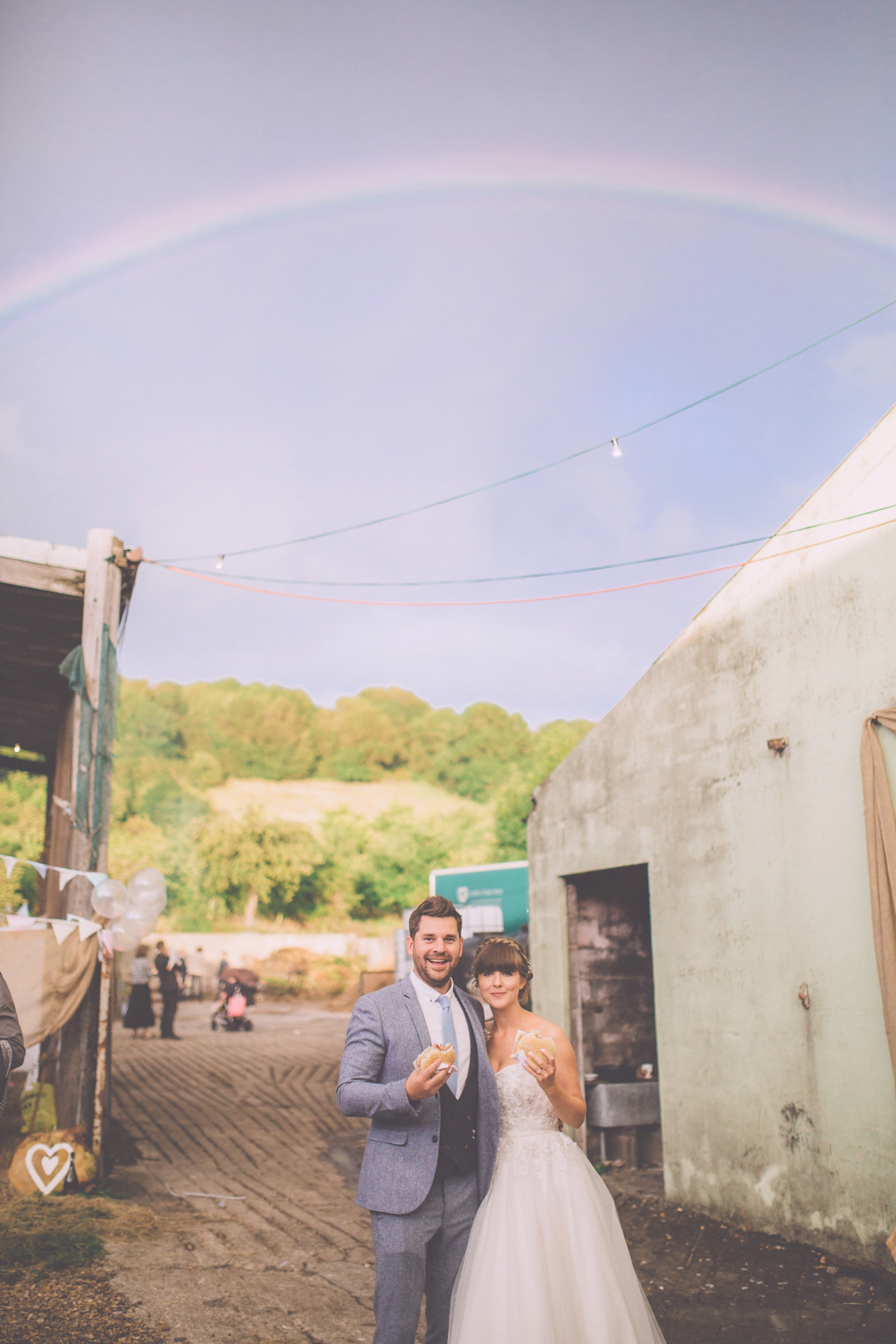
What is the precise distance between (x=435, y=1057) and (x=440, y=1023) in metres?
0.46

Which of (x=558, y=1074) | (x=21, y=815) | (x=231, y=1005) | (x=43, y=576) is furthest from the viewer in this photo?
(x=21, y=815)

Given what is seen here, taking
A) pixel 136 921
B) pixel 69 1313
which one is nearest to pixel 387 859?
pixel 136 921

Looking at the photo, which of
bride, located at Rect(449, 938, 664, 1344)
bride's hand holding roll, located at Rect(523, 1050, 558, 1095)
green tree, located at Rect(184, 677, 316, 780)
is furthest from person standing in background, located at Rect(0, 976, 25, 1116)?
green tree, located at Rect(184, 677, 316, 780)

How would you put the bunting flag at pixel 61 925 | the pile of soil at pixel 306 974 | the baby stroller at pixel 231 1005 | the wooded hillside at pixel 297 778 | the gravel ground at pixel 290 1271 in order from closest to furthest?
1. the gravel ground at pixel 290 1271
2. the bunting flag at pixel 61 925
3. the baby stroller at pixel 231 1005
4. the pile of soil at pixel 306 974
5. the wooded hillside at pixel 297 778

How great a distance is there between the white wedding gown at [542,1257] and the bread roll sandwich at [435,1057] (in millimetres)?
737

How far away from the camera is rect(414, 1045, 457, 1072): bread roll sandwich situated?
2.85 m

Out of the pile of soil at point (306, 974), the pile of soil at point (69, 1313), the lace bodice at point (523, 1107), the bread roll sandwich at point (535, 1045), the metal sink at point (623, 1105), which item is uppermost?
the bread roll sandwich at point (535, 1045)

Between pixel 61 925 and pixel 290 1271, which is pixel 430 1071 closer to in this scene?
pixel 290 1271

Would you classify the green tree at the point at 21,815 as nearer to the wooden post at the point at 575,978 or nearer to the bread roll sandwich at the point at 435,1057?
the wooden post at the point at 575,978

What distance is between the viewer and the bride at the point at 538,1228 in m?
3.04

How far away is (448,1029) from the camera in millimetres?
3312

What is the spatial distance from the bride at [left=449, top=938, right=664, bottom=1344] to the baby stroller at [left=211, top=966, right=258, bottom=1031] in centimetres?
1884

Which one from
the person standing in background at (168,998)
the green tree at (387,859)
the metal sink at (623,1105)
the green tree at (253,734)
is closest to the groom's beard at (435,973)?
the metal sink at (623,1105)

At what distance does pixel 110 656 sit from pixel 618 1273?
668 centimetres
